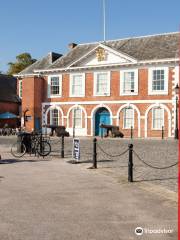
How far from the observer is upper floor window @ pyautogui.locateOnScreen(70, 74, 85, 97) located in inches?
1602

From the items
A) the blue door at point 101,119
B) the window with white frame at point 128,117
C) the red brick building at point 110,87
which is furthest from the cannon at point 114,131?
the blue door at point 101,119

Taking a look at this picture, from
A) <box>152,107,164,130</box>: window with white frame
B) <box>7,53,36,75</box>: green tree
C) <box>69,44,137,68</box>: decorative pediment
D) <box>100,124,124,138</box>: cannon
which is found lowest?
<box>100,124,124,138</box>: cannon

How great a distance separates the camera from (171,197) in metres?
8.86

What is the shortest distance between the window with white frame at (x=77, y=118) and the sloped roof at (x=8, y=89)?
1502cm

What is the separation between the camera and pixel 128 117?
124 feet

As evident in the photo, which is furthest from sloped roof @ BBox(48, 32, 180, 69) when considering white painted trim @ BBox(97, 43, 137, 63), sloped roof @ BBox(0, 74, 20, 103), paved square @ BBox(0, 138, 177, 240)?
paved square @ BBox(0, 138, 177, 240)

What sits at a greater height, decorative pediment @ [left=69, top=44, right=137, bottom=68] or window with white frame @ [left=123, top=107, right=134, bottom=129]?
decorative pediment @ [left=69, top=44, right=137, bottom=68]

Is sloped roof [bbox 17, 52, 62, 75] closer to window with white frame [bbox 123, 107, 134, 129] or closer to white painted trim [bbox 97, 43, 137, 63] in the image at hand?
white painted trim [bbox 97, 43, 137, 63]

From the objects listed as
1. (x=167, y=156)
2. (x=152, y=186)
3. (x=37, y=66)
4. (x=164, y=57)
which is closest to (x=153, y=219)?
(x=152, y=186)

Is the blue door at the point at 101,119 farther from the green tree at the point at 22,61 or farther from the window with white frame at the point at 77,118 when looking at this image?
the green tree at the point at 22,61

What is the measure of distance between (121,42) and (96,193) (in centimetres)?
3334

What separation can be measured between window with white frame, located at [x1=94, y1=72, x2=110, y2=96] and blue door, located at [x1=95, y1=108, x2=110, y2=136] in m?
1.59

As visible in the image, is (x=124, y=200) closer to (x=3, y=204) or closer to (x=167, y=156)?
(x=3, y=204)

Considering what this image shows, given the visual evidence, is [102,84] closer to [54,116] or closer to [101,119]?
[101,119]
